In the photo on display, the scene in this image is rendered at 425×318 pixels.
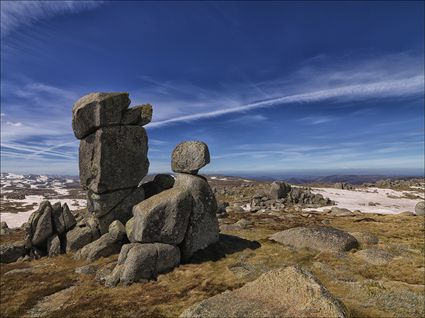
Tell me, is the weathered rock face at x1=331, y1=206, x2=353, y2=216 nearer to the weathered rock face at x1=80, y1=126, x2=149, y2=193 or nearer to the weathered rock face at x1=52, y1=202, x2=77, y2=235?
the weathered rock face at x1=80, y1=126, x2=149, y2=193

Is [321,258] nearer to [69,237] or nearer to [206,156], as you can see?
[206,156]

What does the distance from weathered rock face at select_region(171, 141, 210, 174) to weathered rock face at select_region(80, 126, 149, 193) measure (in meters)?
5.06

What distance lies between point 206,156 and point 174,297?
16.0m

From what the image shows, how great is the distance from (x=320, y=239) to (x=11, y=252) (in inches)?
1529

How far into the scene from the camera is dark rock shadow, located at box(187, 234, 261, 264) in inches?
1267

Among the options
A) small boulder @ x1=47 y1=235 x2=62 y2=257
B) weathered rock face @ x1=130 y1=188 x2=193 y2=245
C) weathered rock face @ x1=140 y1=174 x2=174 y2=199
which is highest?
weathered rock face @ x1=140 y1=174 x2=174 y2=199

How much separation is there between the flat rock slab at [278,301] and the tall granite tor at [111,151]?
28959 millimetres

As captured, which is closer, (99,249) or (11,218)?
(99,249)

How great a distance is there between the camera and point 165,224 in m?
30.4

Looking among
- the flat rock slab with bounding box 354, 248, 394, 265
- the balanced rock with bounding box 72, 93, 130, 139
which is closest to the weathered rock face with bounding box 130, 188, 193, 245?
the balanced rock with bounding box 72, 93, 130, 139

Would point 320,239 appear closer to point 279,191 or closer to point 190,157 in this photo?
point 190,157

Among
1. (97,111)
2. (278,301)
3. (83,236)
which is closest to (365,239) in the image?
(278,301)

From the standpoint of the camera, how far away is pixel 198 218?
107 feet

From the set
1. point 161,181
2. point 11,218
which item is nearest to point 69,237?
point 161,181
